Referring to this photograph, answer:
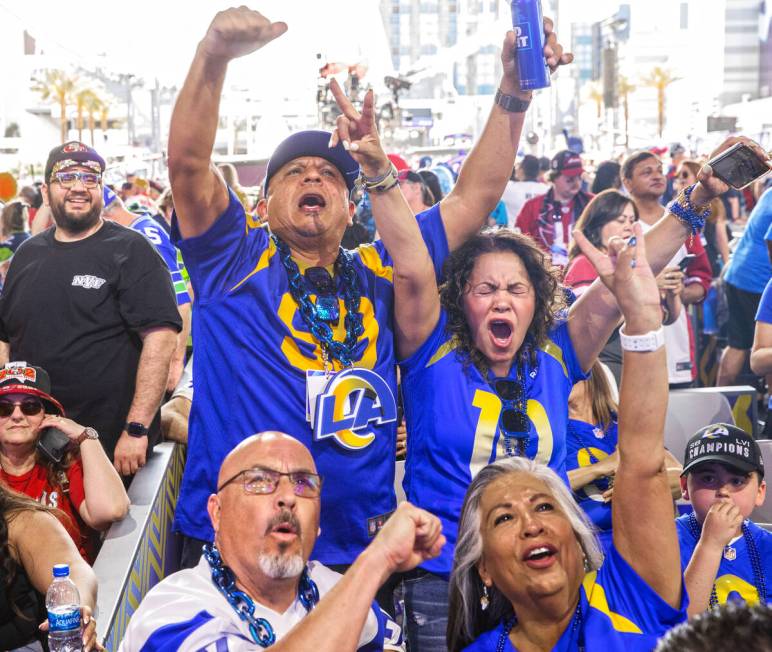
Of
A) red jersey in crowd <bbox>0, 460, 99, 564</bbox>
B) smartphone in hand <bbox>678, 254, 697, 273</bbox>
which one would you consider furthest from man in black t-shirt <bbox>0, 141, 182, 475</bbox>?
smartphone in hand <bbox>678, 254, 697, 273</bbox>

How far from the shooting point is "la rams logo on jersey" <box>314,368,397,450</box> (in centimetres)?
335

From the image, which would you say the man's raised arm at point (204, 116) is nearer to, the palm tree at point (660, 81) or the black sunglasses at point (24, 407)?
the black sunglasses at point (24, 407)

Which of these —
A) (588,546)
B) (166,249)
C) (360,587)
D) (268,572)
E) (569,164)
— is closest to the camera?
(360,587)

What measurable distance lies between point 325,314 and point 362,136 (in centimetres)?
53

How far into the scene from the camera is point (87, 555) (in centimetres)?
440

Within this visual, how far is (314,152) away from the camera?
3.61 metres

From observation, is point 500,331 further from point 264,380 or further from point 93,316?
point 93,316

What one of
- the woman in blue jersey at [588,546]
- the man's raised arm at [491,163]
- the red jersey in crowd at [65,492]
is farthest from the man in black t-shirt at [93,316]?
the woman in blue jersey at [588,546]

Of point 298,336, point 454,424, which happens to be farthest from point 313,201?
point 454,424

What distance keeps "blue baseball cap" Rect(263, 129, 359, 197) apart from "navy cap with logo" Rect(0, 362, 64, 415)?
129cm

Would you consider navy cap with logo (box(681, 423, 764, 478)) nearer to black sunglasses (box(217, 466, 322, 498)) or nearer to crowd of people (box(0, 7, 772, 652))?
crowd of people (box(0, 7, 772, 652))

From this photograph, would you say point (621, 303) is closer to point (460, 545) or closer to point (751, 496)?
point (460, 545)

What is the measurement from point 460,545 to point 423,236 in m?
0.98

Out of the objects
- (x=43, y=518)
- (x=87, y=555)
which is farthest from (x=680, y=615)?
(x=87, y=555)
